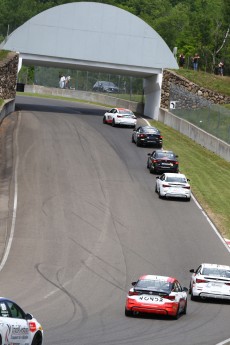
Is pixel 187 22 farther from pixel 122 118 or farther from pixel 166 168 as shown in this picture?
pixel 166 168

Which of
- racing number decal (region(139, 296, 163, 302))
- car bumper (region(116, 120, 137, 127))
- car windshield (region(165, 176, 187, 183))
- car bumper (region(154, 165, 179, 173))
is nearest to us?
racing number decal (region(139, 296, 163, 302))

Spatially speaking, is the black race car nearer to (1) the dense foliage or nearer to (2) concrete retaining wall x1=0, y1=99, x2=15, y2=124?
(2) concrete retaining wall x1=0, y1=99, x2=15, y2=124

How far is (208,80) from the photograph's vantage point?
284 feet

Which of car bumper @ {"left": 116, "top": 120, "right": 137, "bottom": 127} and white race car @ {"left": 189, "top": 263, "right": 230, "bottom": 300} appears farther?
car bumper @ {"left": 116, "top": 120, "right": 137, "bottom": 127}

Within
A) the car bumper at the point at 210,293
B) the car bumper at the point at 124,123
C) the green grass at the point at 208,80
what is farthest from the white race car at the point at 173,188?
the green grass at the point at 208,80

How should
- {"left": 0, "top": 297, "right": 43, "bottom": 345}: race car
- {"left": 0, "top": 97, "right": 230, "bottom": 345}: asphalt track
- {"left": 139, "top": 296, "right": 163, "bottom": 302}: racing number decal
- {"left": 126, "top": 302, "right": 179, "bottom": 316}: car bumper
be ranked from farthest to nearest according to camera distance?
1. {"left": 139, "top": 296, "right": 163, "bottom": 302}: racing number decal
2. {"left": 126, "top": 302, "right": 179, "bottom": 316}: car bumper
3. {"left": 0, "top": 97, "right": 230, "bottom": 345}: asphalt track
4. {"left": 0, "top": 297, "right": 43, "bottom": 345}: race car

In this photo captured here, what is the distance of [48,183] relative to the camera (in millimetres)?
55156

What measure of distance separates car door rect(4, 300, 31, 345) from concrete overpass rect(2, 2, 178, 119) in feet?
201

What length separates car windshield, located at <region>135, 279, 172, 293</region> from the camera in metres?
30.1

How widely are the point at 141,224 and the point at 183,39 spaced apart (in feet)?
269

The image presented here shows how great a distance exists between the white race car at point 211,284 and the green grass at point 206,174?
13360mm

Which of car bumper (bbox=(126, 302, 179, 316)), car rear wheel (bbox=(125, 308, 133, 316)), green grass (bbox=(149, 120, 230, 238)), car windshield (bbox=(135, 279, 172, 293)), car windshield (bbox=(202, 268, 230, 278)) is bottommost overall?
green grass (bbox=(149, 120, 230, 238))

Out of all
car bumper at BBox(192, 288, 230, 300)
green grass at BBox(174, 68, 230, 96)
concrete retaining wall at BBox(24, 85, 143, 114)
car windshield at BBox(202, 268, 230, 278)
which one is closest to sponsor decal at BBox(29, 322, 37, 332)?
car bumper at BBox(192, 288, 230, 300)

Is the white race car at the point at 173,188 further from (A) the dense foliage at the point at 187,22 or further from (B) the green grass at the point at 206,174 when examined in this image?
(A) the dense foliage at the point at 187,22
